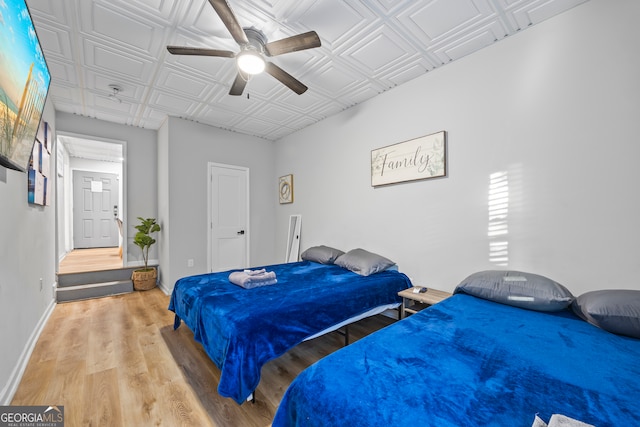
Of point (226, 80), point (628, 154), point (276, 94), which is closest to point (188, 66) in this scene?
point (226, 80)

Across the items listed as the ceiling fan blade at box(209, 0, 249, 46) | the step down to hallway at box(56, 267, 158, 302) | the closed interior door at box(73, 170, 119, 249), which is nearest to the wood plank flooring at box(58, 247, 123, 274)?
the step down to hallway at box(56, 267, 158, 302)

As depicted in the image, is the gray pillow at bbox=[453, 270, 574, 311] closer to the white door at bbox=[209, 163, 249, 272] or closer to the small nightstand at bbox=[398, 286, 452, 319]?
the small nightstand at bbox=[398, 286, 452, 319]

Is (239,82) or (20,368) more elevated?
(239,82)

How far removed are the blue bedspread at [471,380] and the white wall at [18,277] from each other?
214cm

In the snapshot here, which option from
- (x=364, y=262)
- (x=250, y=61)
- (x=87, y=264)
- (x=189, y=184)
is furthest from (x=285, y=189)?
(x=87, y=264)

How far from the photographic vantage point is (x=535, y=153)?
217cm

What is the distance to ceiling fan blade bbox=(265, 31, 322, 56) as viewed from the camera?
1881 mm

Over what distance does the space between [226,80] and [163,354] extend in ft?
9.73

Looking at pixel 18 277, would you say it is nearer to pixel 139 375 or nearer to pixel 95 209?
pixel 139 375

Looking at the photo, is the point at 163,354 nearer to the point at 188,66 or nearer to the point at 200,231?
the point at 200,231

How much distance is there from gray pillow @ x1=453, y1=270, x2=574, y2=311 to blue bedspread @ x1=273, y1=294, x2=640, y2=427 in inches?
9.5

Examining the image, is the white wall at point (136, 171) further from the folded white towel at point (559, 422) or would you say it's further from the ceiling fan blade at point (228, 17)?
the folded white towel at point (559, 422)

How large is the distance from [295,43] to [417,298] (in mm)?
2466

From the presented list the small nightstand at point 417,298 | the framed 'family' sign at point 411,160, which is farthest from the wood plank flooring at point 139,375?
the framed 'family' sign at point 411,160
